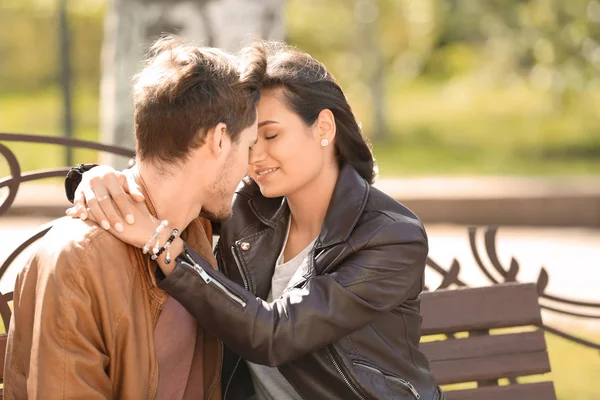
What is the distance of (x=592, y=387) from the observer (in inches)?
221

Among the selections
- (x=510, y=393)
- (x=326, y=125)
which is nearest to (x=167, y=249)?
(x=326, y=125)

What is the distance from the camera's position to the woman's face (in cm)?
330

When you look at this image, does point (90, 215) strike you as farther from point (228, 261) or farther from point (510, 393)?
point (510, 393)

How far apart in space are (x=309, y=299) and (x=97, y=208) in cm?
67

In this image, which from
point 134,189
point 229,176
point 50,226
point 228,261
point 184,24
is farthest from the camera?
point 184,24

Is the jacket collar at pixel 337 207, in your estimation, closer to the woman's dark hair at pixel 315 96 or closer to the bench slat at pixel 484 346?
the woman's dark hair at pixel 315 96

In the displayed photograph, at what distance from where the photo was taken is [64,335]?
272 cm

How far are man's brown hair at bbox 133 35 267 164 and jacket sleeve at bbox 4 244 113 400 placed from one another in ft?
1.33

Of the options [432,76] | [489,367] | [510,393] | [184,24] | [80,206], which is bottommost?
[510,393]

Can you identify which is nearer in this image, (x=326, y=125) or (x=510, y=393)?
(x=326, y=125)

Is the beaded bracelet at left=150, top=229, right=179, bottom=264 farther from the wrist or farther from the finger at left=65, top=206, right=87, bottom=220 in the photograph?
the finger at left=65, top=206, right=87, bottom=220

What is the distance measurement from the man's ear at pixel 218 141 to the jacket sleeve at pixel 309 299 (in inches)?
11.8

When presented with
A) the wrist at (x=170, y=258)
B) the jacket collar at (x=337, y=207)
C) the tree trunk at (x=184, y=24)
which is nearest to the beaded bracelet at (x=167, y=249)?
the wrist at (x=170, y=258)

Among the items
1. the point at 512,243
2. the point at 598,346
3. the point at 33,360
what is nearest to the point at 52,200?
the point at 512,243
